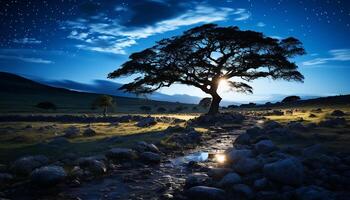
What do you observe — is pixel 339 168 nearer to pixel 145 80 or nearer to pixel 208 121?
pixel 208 121

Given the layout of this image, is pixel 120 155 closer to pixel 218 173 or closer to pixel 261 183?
pixel 218 173

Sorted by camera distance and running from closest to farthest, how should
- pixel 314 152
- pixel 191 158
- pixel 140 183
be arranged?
pixel 140 183
pixel 314 152
pixel 191 158

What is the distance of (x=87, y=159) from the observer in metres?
11.5

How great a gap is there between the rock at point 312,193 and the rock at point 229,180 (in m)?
1.84

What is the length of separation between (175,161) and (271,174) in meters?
5.02

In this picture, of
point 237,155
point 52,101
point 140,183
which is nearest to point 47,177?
point 140,183

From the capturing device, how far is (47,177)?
9.22m

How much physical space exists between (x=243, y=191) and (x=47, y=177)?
240 inches

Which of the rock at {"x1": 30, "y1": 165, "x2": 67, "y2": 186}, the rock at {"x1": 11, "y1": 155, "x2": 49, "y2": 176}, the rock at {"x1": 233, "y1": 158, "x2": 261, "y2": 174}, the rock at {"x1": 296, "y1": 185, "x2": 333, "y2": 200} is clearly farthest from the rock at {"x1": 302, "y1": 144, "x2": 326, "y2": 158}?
the rock at {"x1": 11, "y1": 155, "x2": 49, "y2": 176}

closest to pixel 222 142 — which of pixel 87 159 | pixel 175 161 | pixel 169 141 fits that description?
pixel 169 141

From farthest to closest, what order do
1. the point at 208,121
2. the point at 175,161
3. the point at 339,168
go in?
the point at 208,121 → the point at 175,161 → the point at 339,168

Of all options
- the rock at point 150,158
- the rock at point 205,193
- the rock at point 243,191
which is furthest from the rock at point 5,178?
the rock at point 243,191

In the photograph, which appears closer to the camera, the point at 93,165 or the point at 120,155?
the point at 93,165

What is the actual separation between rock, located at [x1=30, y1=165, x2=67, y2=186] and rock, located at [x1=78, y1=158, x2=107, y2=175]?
1.38 m
